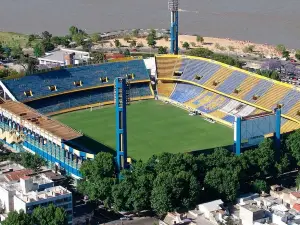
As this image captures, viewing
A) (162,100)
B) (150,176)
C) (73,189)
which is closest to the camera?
(150,176)

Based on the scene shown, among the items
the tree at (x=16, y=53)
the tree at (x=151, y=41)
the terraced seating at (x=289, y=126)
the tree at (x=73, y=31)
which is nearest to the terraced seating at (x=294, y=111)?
the terraced seating at (x=289, y=126)

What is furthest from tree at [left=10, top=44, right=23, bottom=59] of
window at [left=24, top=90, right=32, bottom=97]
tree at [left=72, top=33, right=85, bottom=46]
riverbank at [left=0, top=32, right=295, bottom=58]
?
window at [left=24, top=90, right=32, bottom=97]

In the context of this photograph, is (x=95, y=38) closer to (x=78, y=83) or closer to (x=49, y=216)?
(x=78, y=83)

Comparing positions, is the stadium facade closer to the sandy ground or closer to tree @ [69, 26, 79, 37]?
the sandy ground

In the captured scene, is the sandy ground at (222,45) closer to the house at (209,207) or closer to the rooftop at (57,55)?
the rooftop at (57,55)

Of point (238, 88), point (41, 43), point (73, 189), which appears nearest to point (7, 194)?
point (73, 189)

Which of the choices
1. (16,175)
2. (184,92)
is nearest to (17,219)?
(16,175)

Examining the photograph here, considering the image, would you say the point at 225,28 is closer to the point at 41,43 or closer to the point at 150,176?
the point at 41,43
